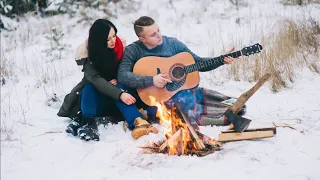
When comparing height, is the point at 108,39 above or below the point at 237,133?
above

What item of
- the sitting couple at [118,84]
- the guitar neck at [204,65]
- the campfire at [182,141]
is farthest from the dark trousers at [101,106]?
the guitar neck at [204,65]

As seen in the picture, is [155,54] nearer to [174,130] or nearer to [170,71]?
[170,71]

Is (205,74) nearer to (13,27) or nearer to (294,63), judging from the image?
(294,63)

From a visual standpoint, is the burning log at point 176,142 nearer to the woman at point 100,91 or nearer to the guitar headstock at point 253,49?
the woman at point 100,91

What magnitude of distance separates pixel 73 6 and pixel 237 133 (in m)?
6.25

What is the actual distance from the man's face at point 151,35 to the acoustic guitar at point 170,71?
16 centimetres

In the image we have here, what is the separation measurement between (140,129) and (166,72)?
0.71 meters

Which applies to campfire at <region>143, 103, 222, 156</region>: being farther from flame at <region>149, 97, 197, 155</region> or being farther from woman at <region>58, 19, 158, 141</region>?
woman at <region>58, 19, 158, 141</region>

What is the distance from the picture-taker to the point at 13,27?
860 centimetres

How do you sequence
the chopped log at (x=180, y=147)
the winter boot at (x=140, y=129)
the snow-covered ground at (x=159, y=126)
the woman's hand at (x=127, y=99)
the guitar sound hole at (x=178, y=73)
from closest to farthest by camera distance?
the snow-covered ground at (x=159, y=126)
the chopped log at (x=180, y=147)
the winter boot at (x=140, y=129)
the woman's hand at (x=127, y=99)
the guitar sound hole at (x=178, y=73)

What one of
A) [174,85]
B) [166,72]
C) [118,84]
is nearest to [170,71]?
[166,72]

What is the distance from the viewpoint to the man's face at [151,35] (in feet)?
14.2

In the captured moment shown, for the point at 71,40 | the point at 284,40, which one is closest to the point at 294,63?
the point at 284,40

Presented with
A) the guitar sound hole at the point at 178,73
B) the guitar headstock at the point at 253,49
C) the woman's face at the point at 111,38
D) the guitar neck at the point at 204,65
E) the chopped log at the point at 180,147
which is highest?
the woman's face at the point at 111,38
